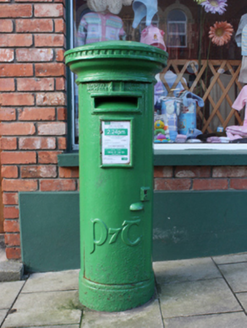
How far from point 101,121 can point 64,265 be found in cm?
158

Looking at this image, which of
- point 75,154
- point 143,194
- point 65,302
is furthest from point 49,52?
point 65,302

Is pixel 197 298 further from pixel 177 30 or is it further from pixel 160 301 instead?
pixel 177 30

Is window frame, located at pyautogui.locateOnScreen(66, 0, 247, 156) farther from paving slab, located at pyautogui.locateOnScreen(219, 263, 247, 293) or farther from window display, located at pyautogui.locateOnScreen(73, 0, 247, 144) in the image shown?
paving slab, located at pyautogui.locateOnScreen(219, 263, 247, 293)

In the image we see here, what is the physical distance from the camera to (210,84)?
3.72 metres

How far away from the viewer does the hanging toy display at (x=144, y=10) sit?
139 inches

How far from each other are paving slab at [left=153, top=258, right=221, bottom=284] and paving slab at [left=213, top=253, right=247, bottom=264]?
0.24ft

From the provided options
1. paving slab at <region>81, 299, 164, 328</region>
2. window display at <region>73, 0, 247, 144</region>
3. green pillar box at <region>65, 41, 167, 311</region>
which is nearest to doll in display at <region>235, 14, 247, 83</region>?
window display at <region>73, 0, 247, 144</region>

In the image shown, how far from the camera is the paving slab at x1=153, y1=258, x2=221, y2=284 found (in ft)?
9.41

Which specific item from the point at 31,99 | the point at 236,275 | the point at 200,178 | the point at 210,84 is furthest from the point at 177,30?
the point at 236,275

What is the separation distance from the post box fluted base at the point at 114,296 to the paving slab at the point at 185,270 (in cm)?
46

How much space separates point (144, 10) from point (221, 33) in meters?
0.90

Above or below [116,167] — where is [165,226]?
below

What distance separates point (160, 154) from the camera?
3062 millimetres

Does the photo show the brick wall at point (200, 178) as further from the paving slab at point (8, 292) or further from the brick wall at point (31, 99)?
the paving slab at point (8, 292)
